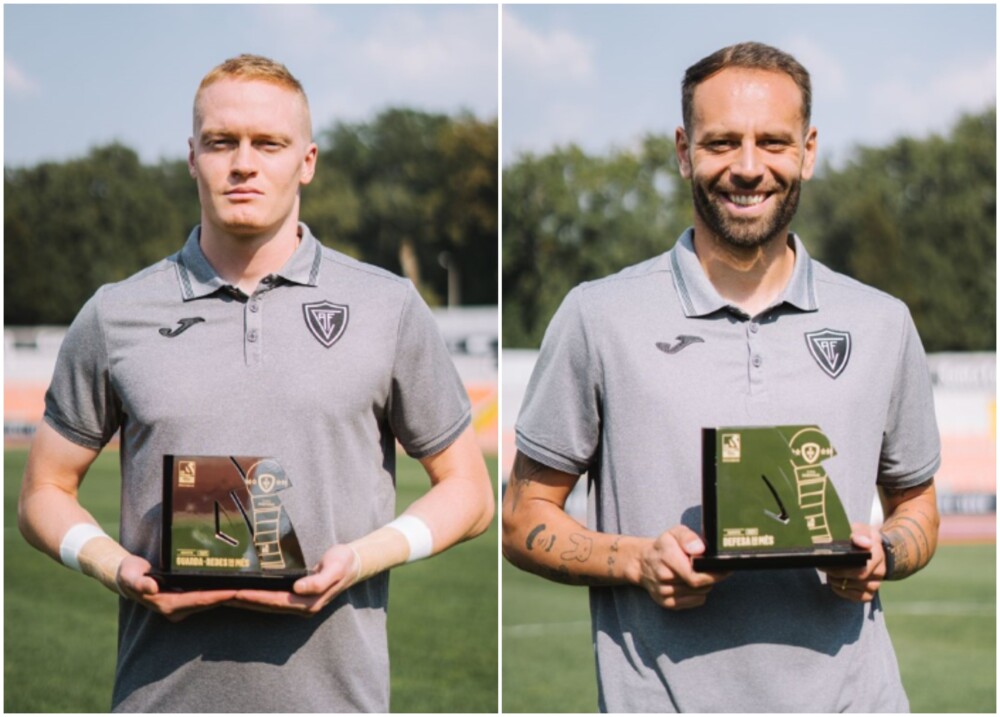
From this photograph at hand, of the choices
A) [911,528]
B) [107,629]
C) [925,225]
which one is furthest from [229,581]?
[925,225]

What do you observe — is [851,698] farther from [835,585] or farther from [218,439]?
[218,439]

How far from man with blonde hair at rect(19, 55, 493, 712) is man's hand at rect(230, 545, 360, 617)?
0.03 metres

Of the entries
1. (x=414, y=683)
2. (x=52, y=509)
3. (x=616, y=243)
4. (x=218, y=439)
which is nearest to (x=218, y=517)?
(x=218, y=439)

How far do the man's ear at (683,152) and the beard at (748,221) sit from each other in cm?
6

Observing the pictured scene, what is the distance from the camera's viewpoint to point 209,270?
213 centimetres

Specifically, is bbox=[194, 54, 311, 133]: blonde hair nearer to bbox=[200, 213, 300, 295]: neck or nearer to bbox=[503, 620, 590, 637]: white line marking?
bbox=[200, 213, 300, 295]: neck

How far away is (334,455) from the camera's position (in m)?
2.07

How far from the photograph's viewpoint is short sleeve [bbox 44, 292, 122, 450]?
2107 millimetres

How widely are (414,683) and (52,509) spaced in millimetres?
3323

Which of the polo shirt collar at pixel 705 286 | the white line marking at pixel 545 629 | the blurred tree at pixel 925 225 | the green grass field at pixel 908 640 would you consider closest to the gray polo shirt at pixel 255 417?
the polo shirt collar at pixel 705 286

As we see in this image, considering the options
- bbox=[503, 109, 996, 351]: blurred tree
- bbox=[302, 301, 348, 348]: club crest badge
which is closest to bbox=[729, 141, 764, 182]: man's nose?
bbox=[302, 301, 348, 348]: club crest badge

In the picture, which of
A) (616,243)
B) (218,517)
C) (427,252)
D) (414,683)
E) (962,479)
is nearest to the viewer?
(218,517)

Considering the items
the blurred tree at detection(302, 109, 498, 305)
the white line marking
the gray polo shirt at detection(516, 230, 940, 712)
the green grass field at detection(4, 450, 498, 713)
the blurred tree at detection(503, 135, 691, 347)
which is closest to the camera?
the gray polo shirt at detection(516, 230, 940, 712)

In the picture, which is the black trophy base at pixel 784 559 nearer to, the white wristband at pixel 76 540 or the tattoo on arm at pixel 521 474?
the tattoo on arm at pixel 521 474
